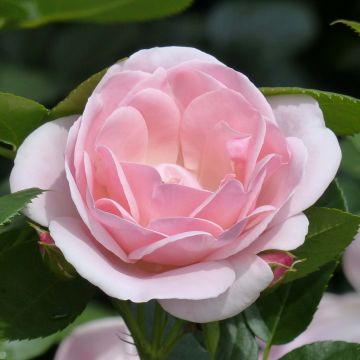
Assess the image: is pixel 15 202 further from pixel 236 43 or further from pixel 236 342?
pixel 236 43

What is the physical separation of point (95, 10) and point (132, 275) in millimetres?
540

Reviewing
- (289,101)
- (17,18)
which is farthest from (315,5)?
(289,101)

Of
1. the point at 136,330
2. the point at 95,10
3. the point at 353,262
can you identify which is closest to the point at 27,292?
the point at 136,330

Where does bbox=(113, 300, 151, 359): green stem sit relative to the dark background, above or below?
above

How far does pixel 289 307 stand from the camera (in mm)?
651

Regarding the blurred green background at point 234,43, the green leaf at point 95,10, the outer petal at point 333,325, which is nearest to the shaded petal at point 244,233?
the outer petal at point 333,325

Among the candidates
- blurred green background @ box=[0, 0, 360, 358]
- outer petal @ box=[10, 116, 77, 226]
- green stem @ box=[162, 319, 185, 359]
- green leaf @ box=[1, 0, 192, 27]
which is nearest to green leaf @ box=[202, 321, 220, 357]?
green stem @ box=[162, 319, 185, 359]

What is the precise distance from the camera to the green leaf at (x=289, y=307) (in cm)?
65

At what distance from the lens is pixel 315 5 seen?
79.4 inches

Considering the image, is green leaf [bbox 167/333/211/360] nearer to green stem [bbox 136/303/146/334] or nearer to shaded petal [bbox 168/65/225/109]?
green stem [bbox 136/303/146/334]

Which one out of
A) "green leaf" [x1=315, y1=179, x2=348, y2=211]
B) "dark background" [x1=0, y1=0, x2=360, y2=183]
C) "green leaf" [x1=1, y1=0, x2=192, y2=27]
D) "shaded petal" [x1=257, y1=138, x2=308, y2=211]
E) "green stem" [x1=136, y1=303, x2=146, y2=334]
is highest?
"shaded petal" [x1=257, y1=138, x2=308, y2=211]

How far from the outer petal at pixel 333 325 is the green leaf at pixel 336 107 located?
227 millimetres

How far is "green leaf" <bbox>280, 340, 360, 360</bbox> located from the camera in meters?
0.59

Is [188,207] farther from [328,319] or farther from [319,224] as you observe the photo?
[328,319]
